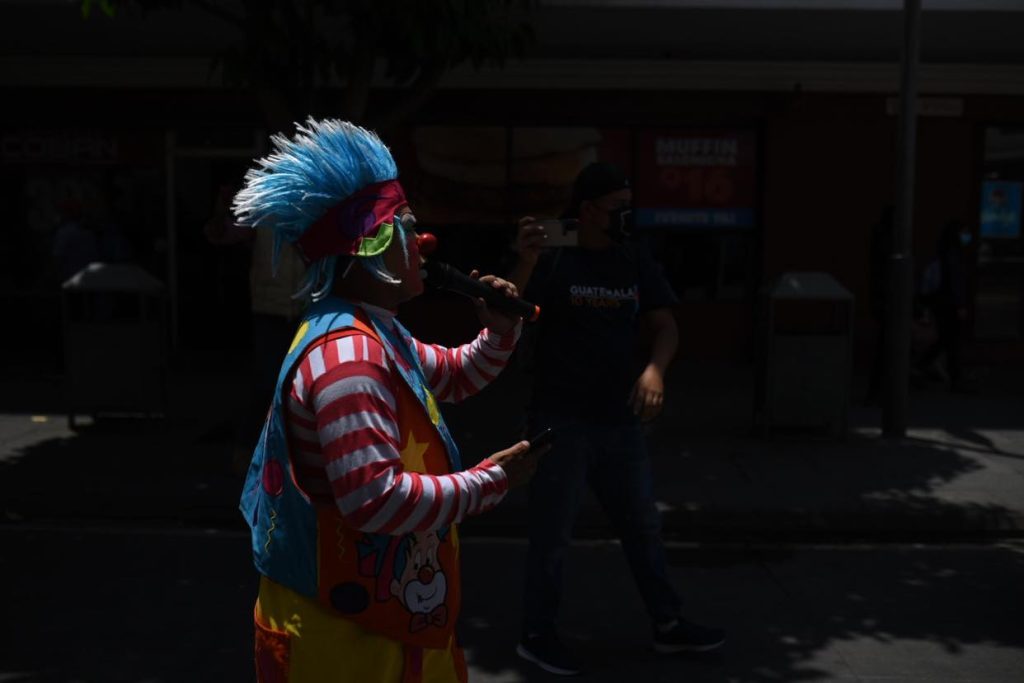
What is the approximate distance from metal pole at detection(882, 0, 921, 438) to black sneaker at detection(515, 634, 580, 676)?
4.95 metres

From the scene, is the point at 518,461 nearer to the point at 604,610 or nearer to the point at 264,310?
the point at 604,610

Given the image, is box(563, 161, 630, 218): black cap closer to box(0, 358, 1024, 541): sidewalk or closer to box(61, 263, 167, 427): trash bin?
box(0, 358, 1024, 541): sidewalk

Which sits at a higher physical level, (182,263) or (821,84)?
(821,84)

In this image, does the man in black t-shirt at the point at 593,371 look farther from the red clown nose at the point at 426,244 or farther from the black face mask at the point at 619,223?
the red clown nose at the point at 426,244

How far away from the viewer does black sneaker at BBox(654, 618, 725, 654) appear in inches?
181

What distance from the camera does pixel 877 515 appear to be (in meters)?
6.83

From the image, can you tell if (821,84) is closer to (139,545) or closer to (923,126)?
(923,126)

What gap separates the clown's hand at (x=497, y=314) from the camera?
2.68m

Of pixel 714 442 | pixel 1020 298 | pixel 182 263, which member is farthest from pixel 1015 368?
pixel 182 263

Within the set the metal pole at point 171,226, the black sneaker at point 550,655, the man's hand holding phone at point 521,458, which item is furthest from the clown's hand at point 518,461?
the metal pole at point 171,226

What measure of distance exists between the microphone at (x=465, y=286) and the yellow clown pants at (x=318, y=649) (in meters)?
0.73

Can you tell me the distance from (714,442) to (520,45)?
3.26 m

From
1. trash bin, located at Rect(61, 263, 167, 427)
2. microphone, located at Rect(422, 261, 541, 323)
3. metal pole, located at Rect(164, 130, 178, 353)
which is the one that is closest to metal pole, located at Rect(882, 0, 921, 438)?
trash bin, located at Rect(61, 263, 167, 427)

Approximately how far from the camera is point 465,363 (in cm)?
280
